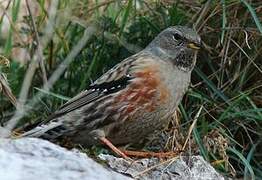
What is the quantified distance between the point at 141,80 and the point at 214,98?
63cm

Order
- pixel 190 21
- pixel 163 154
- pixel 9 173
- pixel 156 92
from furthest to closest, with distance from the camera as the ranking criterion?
pixel 190 21
pixel 156 92
pixel 163 154
pixel 9 173

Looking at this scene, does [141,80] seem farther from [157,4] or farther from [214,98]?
[157,4]

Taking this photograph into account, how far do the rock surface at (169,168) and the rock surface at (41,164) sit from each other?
916mm

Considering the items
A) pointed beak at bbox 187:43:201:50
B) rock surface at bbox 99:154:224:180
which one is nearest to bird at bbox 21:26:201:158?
pointed beak at bbox 187:43:201:50

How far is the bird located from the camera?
4.81m

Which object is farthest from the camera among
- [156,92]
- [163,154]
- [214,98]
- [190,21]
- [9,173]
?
[190,21]

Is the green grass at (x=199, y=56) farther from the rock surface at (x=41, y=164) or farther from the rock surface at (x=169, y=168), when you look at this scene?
the rock surface at (x=41, y=164)

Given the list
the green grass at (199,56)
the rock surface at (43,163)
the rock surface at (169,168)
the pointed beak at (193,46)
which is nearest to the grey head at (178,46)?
the pointed beak at (193,46)

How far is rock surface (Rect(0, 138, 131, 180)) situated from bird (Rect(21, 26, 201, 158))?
4.83 feet

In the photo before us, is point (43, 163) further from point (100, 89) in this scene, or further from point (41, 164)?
point (100, 89)

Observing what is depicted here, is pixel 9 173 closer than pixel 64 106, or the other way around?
pixel 9 173

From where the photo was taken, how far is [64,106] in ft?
16.6

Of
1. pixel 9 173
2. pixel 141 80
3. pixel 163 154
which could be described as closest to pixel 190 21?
pixel 141 80

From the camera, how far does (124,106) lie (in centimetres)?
485
